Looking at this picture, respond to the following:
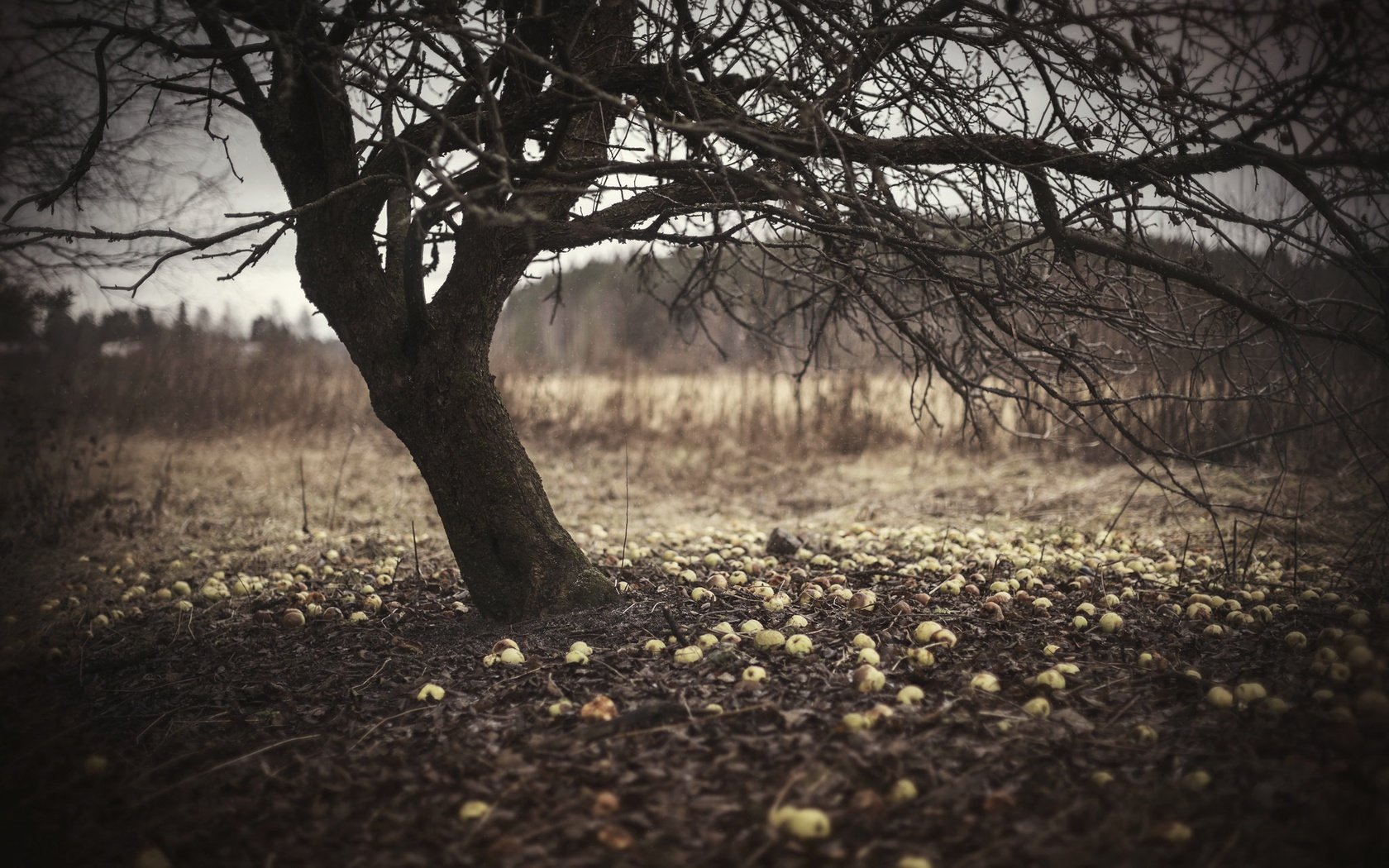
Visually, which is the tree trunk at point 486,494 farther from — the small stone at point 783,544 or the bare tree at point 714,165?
the small stone at point 783,544

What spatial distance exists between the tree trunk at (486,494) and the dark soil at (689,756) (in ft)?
0.87

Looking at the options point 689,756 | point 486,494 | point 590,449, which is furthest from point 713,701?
point 590,449

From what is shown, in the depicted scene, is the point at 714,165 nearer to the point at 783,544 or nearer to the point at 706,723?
the point at 706,723

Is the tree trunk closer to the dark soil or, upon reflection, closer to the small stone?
the dark soil

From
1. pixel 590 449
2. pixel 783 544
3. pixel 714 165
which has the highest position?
pixel 714 165

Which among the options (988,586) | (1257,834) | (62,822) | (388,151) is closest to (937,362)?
(988,586)

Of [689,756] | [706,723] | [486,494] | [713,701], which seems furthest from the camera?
[486,494]

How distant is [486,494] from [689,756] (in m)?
1.54

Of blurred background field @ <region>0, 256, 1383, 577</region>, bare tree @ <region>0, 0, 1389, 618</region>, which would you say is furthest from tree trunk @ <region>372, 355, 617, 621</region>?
blurred background field @ <region>0, 256, 1383, 577</region>

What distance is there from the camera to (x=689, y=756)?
2084 mm

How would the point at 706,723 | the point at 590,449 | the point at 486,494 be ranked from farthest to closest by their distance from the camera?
1. the point at 590,449
2. the point at 486,494
3. the point at 706,723

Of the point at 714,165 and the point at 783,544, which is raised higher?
the point at 714,165

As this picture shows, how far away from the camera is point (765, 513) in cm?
704

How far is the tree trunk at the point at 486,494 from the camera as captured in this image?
307cm
